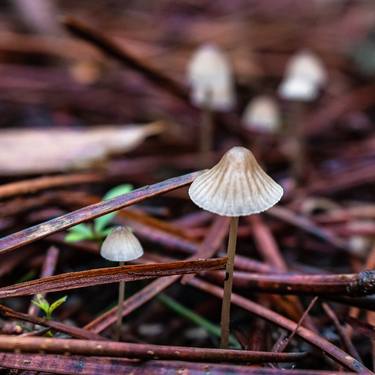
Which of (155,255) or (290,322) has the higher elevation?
(155,255)

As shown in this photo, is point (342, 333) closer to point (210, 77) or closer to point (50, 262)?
point (50, 262)

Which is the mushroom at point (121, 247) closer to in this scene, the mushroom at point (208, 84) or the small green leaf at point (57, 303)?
the small green leaf at point (57, 303)

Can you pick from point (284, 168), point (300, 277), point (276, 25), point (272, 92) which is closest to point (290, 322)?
point (300, 277)

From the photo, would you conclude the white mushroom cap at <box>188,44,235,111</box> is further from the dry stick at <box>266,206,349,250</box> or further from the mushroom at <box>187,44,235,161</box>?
the dry stick at <box>266,206,349,250</box>

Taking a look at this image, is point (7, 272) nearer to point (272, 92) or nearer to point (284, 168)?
point (284, 168)

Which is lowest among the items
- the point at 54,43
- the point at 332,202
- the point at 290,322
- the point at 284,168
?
the point at 290,322

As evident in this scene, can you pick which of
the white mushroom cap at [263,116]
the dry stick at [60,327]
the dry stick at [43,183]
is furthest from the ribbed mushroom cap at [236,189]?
the white mushroom cap at [263,116]
